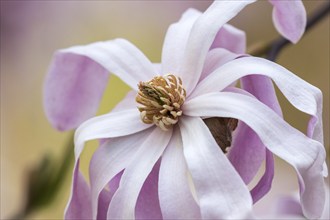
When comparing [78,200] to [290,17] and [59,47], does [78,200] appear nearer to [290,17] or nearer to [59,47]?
[290,17]

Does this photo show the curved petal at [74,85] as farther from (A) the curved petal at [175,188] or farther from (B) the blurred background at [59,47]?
(B) the blurred background at [59,47]

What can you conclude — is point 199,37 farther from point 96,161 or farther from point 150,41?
point 150,41

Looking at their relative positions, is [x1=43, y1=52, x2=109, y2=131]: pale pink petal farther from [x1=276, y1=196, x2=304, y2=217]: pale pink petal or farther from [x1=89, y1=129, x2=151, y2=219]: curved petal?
[x1=276, y1=196, x2=304, y2=217]: pale pink petal

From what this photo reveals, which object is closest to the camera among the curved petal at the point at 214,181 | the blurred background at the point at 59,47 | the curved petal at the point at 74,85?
the curved petal at the point at 214,181

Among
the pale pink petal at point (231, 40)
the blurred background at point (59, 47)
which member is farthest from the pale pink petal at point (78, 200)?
the blurred background at point (59, 47)

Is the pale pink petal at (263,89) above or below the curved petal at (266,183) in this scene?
above

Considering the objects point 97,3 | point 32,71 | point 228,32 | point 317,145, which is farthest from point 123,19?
point 317,145

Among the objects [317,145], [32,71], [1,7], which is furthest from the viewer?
[32,71]

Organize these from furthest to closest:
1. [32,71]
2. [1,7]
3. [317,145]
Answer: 1. [32,71]
2. [1,7]
3. [317,145]
